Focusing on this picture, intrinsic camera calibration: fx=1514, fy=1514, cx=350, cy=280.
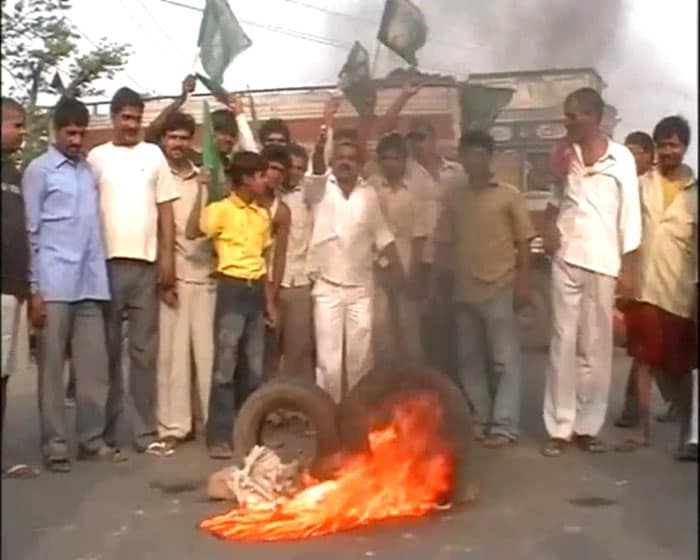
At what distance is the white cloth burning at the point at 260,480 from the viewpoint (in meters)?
3.19

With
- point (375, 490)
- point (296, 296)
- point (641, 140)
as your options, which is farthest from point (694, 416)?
point (296, 296)

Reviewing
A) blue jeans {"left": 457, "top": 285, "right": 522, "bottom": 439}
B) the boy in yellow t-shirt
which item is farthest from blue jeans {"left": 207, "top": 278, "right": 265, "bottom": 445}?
blue jeans {"left": 457, "top": 285, "right": 522, "bottom": 439}

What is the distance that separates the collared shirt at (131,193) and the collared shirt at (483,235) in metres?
0.60

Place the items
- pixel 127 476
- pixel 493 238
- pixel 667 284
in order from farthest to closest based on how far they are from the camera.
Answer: pixel 127 476 → pixel 493 238 → pixel 667 284

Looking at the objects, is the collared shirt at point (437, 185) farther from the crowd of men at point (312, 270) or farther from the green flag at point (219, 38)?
the green flag at point (219, 38)

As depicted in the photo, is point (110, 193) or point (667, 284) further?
point (110, 193)

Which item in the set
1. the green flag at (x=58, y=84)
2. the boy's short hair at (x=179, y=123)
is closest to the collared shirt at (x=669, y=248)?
the boy's short hair at (x=179, y=123)

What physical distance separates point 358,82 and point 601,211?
55 centimetres

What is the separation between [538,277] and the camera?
3.10m

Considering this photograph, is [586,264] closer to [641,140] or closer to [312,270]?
[641,140]

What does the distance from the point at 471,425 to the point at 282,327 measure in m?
0.46

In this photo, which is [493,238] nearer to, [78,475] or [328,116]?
[328,116]

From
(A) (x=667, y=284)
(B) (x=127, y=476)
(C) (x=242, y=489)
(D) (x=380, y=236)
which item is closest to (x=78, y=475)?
(B) (x=127, y=476)

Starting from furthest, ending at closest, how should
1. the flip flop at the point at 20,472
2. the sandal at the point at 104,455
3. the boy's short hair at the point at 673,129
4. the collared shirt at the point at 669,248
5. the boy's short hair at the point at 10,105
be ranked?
the sandal at the point at 104,455
the flip flop at the point at 20,472
the boy's short hair at the point at 10,105
the collared shirt at the point at 669,248
the boy's short hair at the point at 673,129
